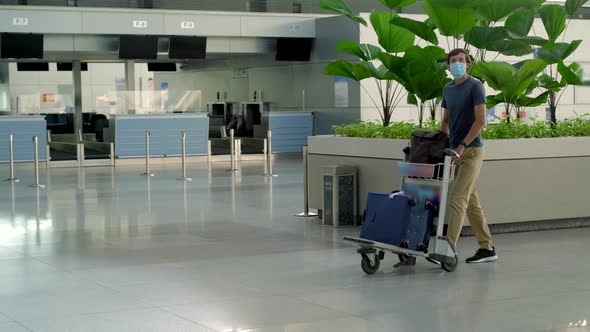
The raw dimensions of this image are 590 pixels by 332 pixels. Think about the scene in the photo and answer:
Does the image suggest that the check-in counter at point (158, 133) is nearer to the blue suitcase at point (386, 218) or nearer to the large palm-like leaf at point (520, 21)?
the large palm-like leaf at point (520, 21)

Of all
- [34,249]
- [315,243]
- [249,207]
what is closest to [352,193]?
[315,243]

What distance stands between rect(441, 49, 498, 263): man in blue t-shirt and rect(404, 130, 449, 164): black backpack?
0.73 ft

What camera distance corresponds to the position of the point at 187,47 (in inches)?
1032

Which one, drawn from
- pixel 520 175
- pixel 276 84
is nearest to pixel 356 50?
pixel 520 175

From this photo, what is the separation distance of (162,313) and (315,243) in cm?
375

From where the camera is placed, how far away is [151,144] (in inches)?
1021

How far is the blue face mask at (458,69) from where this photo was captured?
858 centimetres

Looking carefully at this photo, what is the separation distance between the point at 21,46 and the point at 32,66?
2.53 metres

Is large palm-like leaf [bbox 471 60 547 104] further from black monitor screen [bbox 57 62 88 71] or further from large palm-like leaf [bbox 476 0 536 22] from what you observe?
black monitor screen [bbox 57 62 88 71]

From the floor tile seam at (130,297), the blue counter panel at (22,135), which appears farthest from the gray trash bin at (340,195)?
the blue counter panel at (22,135)

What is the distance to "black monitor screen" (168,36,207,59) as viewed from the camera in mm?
26031

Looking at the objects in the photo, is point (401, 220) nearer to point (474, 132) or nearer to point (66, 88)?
point (474, 132)

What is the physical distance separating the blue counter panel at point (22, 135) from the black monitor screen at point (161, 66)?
199 inches

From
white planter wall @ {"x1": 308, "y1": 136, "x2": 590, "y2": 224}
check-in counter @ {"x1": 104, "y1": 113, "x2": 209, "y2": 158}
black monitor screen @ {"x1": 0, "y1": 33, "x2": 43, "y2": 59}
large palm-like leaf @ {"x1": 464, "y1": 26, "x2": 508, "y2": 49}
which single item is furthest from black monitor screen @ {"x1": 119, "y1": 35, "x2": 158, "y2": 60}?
large palm-like leaf @ {"x1": 464, "y1": 26, "x2": 508, "y2": 49}
